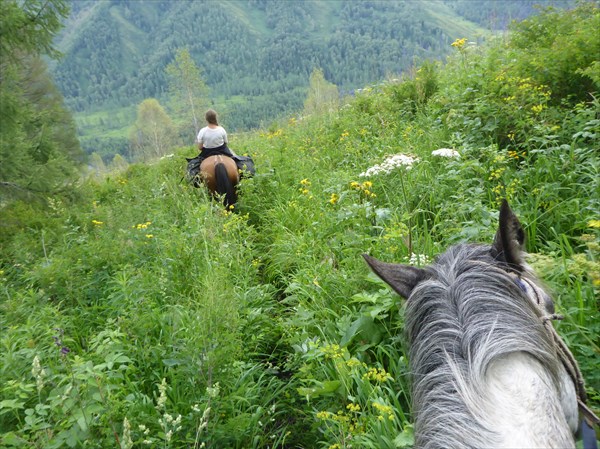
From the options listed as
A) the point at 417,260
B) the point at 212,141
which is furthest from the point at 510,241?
the point at 212,141

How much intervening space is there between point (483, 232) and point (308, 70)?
17166 cm

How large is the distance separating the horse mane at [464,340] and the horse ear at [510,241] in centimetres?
4

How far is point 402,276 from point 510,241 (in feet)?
1.32

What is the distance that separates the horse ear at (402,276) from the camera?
1555mm

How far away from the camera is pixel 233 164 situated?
7.01 m

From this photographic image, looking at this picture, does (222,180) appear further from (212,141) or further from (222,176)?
(212,141)

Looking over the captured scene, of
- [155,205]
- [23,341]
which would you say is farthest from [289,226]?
[23,341]

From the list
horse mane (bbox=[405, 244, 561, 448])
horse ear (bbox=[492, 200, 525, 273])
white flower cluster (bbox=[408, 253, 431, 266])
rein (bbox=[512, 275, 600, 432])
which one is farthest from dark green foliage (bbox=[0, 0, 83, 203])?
rein (bbox=[512, 275, 600, 432])

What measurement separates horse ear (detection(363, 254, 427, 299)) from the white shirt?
6413 mm

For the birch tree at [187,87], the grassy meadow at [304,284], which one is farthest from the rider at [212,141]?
the birch tree at [187,87]

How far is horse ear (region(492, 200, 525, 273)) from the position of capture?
4.37 ft

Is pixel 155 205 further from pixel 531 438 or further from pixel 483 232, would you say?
pixel 531 438

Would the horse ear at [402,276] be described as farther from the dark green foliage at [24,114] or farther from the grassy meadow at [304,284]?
the dark green foliage at [24,114]

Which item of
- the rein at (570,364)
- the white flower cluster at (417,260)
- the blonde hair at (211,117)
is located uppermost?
the rein at (570,364)
